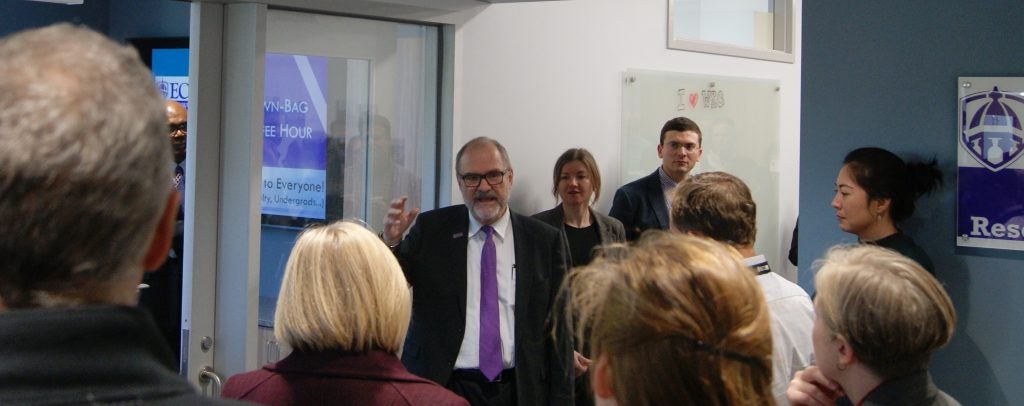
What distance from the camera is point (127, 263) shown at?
80 cm

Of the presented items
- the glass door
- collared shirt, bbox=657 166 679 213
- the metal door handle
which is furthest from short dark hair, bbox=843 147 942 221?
the metal door handle

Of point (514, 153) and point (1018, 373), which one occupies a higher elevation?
point (514, 153)

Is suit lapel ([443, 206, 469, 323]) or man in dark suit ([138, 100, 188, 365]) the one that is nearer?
suit lapel ([443, 206, 469, 323])

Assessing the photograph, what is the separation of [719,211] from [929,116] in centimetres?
111

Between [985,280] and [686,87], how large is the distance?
2684 millimetres

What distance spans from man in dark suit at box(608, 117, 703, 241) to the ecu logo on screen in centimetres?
192

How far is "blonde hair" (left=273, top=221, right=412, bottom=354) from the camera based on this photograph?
86.0 inches

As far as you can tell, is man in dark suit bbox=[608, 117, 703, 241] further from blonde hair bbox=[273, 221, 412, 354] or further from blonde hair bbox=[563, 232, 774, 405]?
blonde hair bbox=[563, 232, 774, 405]

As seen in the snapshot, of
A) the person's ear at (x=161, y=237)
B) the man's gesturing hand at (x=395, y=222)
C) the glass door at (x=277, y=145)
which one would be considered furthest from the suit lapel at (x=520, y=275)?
the person's ear at (x=161, y=237)

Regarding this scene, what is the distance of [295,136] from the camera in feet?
13.0

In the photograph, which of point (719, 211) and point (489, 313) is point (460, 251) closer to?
point (489, 313)

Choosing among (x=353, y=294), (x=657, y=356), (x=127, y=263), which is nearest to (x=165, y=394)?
(x=127, y=263)

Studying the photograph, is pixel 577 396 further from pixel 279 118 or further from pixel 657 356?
pixel 657 356

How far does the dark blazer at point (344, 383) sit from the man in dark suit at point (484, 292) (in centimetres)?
144
